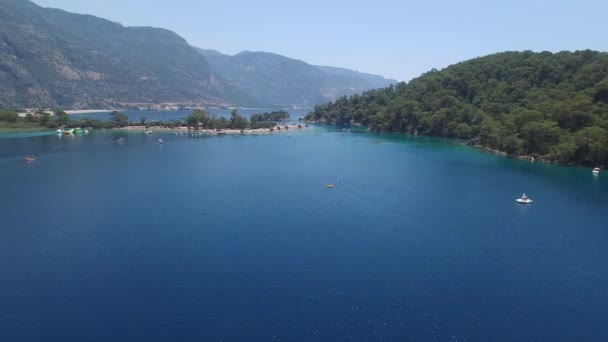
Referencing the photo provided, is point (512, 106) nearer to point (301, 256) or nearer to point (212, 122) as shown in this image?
point (212, 122)

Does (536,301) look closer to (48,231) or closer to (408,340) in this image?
(408,340)

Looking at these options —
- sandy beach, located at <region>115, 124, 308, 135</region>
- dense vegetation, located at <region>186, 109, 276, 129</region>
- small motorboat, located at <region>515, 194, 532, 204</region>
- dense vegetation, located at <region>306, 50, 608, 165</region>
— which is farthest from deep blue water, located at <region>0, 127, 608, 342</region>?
dense vegetation, located at <region>186, 109, 276, 129</region>

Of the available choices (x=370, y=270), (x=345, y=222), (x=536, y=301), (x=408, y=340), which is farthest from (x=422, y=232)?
(x=408, y=340)

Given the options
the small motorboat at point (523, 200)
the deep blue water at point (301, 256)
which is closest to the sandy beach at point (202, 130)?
the deep blue water at point (301, 256)

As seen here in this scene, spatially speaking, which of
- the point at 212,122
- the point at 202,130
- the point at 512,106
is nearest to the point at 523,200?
the point at 512,106

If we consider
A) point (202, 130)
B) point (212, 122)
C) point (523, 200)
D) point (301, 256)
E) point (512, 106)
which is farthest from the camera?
point (212, 122)
